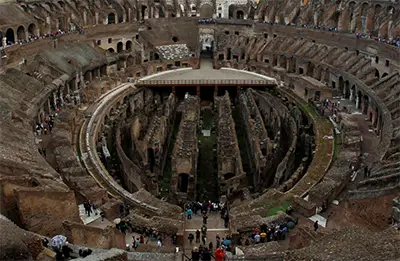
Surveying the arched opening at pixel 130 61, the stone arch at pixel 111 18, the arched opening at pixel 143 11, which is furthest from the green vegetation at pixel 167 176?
the arched opening at pixel 143 11

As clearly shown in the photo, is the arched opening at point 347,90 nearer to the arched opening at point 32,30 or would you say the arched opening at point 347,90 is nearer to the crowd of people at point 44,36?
the crowd of people at point 44,36

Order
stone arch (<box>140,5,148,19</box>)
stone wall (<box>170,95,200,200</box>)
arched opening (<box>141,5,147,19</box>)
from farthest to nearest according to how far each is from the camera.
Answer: arched opening (<box>141,5,147,19</box>)
stone arch (<box>140,5,148,19</box>)
stone wall (<box>170,95,200,200</box>)

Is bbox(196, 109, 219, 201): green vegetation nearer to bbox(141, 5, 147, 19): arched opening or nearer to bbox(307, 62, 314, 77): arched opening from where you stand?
bbox(307, 62, 314, 77): arched opening

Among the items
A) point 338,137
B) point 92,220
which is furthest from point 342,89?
point 92,220

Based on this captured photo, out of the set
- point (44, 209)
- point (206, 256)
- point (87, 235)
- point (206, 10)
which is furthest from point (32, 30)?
point (206, 256)

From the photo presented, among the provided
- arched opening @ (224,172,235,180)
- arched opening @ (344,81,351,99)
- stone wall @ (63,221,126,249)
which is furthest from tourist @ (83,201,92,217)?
arched opening @ (344,81,351,99)

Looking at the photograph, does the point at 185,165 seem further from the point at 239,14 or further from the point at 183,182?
the point at 239,14
